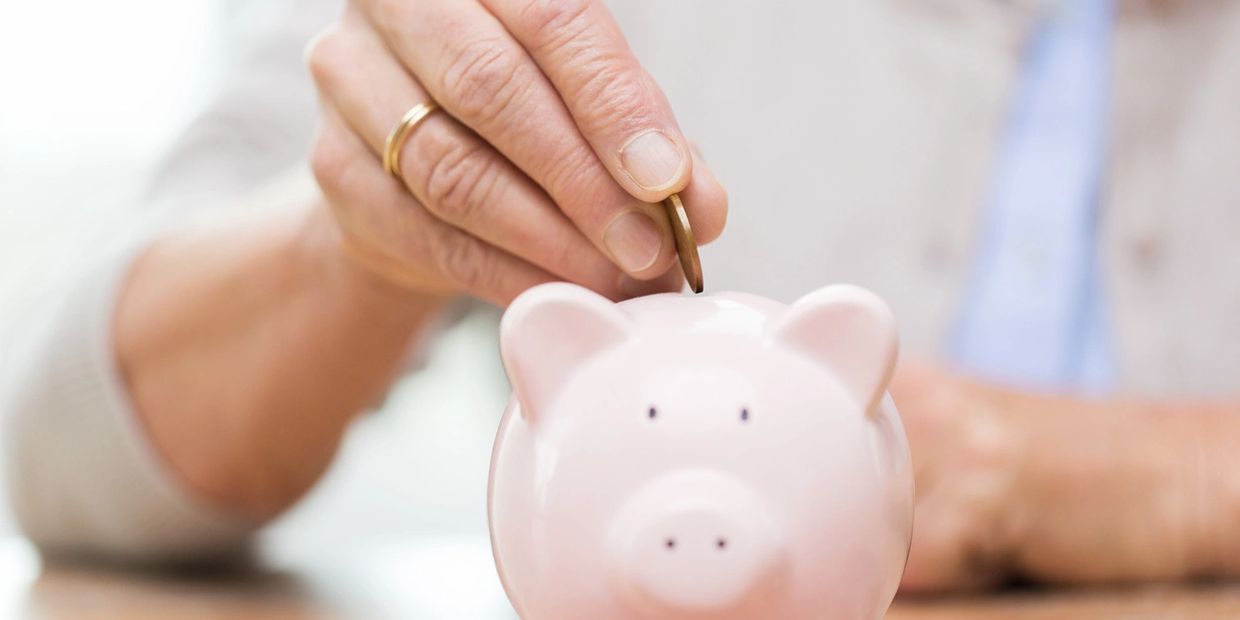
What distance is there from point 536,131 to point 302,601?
0.44 m

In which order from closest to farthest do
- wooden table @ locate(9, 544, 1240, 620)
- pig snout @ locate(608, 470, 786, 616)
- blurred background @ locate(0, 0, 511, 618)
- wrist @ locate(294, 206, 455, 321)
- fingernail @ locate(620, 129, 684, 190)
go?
pig snout @ locate(608, 470, 786, 616), fingernail @ locate(620, 129, 684, 190), wooden table @ locate(9, 544, 1240, 620), wrist @ locate(294, 206, 455, 321), blurred background @ locate(0, 0, 511, 618)

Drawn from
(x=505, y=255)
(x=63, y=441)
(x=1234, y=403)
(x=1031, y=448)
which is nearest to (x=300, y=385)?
(x=63, y=441)

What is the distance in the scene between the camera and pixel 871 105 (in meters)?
1.33

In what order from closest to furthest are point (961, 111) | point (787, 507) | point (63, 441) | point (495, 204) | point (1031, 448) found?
point (787, 507) → point (495, 204) → point (1031, 448) → point (63, 441) → point (961, 111)

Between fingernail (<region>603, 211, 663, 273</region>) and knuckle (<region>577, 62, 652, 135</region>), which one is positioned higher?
knuckle (<region>577, 62, 652, 135</region>)

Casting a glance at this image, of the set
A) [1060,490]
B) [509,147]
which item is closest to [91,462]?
[509,147]

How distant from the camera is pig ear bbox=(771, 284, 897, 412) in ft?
1.81

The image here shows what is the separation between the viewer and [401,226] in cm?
75

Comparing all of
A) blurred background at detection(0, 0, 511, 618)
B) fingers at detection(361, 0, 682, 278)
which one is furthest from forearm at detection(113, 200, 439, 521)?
blurred background at detection(0, 0, 511, 618)

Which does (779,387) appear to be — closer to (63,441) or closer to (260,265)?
(260,265)

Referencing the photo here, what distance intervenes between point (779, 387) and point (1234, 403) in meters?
0.71

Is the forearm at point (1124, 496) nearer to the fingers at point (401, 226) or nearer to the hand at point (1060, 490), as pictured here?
the hand at point (1060, 490)

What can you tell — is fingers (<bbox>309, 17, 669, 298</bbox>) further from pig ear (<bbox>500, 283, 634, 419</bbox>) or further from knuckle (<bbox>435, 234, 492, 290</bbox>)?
pig ear (<bbox>500, 283, 634, 419</bbox>)

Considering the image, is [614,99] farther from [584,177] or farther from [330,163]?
[330,163]
